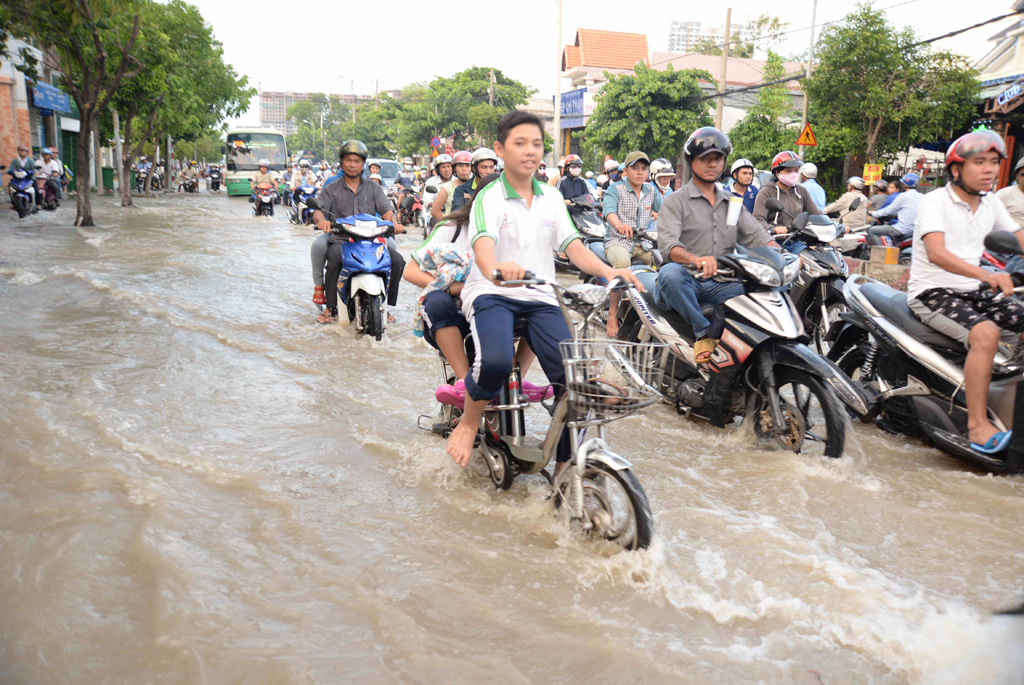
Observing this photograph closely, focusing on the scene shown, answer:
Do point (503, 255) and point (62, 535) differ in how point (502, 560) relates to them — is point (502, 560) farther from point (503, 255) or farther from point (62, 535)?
point (62, 535)

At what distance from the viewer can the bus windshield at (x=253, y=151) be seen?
35.7 metres

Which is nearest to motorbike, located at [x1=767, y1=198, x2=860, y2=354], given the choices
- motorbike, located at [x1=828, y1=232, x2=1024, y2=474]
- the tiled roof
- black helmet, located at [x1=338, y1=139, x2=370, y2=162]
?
motorbike, located at [x1=828, y1=232, x2=1024, y2=474]

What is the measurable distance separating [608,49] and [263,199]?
126 ft

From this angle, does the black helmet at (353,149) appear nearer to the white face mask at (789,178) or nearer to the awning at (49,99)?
the white face mask at (789,178)

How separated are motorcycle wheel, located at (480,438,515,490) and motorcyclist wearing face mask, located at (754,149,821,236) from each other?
13.6 feet

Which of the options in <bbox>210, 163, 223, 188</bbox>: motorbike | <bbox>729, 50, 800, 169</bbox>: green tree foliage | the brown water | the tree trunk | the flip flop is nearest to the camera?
the brown water

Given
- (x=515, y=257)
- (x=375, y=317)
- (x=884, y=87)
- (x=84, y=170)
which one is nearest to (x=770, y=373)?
(x=515, y=257)

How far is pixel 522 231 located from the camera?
3814 millimetres

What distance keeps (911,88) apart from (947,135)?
4.73ft

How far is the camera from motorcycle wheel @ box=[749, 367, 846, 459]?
446 centimetres

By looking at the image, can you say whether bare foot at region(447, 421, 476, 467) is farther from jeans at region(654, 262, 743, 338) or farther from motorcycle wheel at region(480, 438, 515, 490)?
jeans at region(654, 262, 743, 338)

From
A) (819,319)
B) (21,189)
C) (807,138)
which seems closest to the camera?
(819,319)

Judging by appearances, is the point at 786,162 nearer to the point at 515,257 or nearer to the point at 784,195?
the point at 784,195

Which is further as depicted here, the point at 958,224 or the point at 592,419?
the point at 958,224
